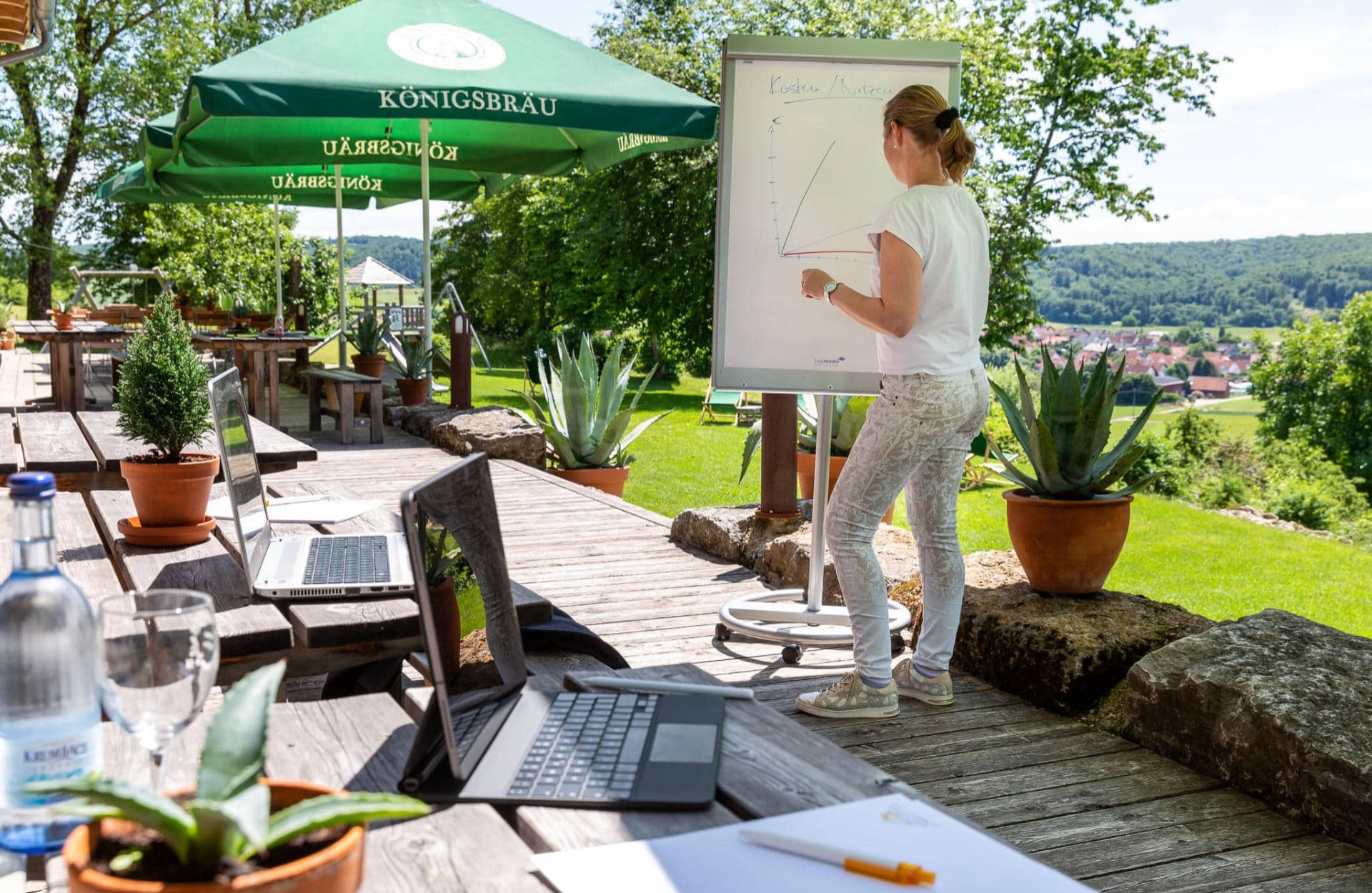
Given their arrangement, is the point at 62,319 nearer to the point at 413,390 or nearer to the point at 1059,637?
the point at 413,390

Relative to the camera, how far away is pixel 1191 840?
2.61m

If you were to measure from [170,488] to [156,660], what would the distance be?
5.24 feet

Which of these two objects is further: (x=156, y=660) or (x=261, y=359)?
(x=261, y=359)

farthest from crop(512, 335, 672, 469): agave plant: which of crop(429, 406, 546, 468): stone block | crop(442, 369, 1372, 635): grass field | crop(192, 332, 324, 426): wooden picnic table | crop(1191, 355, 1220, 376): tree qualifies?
crop(1191, 355, 1220, 376): tree

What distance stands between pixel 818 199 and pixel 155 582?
2.47 meters

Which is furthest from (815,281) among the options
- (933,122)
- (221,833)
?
(221,833)

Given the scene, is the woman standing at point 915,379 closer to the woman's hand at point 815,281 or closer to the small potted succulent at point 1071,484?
the woman's hand at point 815,281

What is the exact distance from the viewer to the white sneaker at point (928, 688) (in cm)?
344

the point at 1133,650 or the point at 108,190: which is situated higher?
the point at 108,190

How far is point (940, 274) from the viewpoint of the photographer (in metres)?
3.00

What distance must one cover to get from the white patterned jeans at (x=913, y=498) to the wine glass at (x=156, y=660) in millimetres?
2318

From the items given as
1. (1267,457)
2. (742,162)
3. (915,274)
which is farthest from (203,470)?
(1267,457)

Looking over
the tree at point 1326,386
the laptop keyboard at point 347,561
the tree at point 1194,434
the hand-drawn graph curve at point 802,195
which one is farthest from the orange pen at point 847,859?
the tree at point 1326,386

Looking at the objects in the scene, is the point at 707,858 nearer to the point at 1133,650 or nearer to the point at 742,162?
the point at 1133,650
